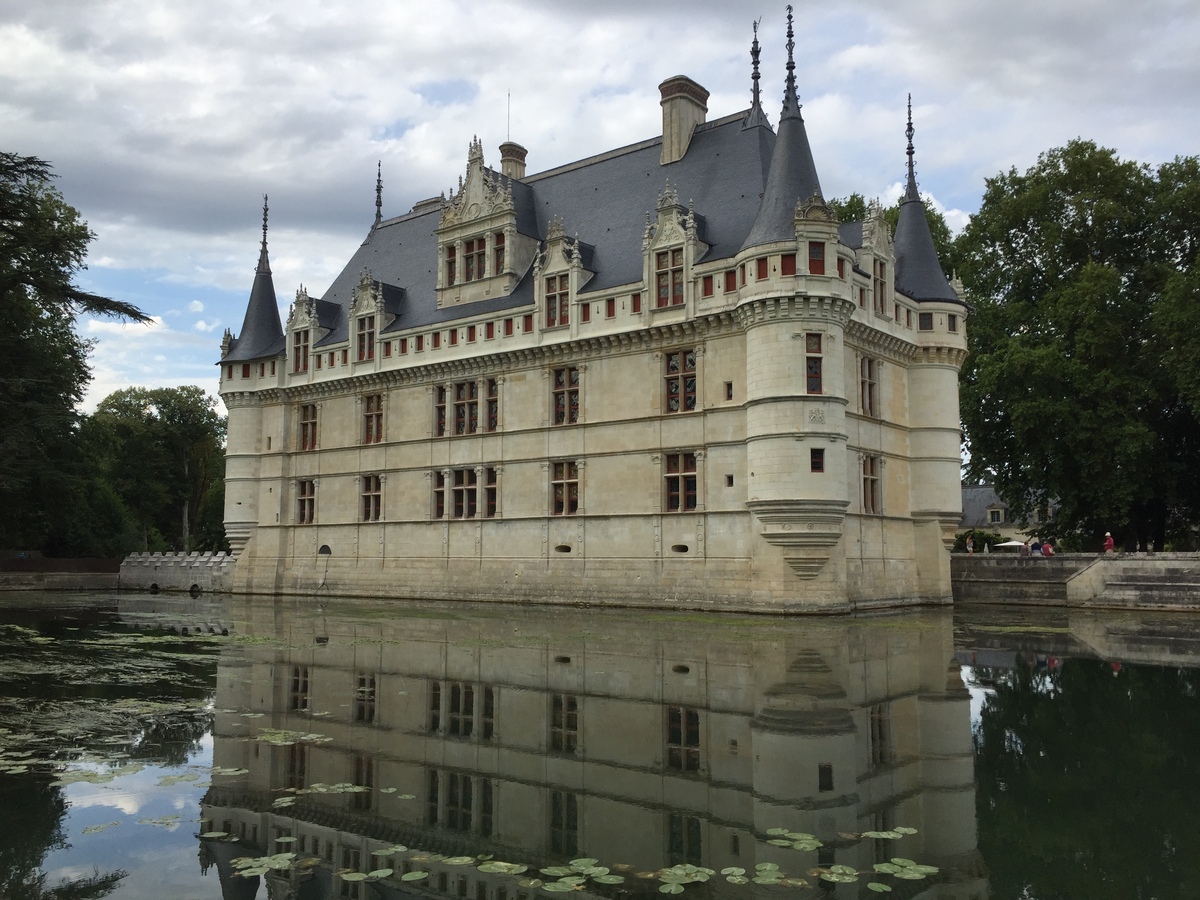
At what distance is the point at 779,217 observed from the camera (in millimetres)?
25891

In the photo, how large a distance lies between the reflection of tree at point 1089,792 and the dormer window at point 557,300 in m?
20.7

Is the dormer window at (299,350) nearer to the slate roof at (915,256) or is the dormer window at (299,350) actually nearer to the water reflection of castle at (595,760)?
the slate roof at (915,256)

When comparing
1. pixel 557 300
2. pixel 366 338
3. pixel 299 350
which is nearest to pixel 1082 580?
pixel 557 300

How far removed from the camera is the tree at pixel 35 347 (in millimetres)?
21266

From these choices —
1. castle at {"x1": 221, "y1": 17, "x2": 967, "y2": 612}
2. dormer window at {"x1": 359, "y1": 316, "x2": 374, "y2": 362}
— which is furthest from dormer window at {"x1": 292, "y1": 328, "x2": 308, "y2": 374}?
dormer window at {"x1": 359, "y1": 316, "x2": 374, "y2": 362}

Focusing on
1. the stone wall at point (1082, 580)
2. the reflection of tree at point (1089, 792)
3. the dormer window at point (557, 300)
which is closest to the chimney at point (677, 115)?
the dormer window at point (557, 300)

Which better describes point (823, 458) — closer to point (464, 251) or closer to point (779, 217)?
point (779, 217)

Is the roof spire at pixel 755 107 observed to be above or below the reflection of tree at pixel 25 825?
above

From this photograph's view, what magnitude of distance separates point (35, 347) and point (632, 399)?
1549cm

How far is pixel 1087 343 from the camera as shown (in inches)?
1326

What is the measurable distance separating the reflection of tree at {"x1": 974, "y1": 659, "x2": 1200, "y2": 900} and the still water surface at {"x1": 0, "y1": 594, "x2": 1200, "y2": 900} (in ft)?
0.10

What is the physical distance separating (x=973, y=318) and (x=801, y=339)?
15638 millimetres

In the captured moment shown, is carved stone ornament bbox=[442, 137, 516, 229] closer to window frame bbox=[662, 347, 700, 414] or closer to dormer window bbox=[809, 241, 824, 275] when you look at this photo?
window frame bbox=[662, 347, 700, 414]

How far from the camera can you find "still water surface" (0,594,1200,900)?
18.4 feet
